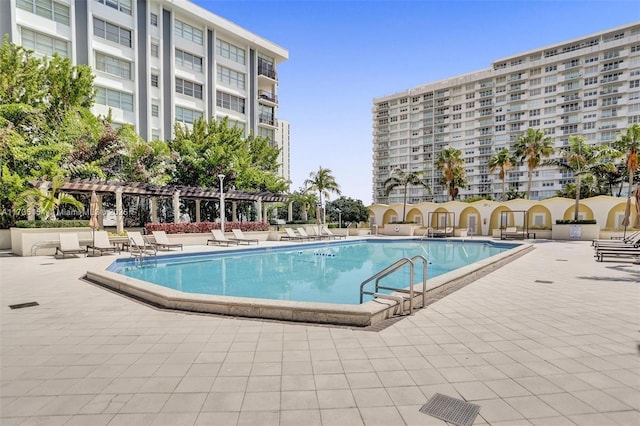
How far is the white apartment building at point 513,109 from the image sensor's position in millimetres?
58094

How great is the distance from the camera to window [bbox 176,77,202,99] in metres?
32.0

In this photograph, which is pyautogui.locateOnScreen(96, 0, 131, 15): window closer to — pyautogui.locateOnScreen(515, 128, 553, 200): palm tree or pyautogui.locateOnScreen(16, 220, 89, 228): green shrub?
pyautogui.locateOnScreen(16, 220, 89, 228): green shrub

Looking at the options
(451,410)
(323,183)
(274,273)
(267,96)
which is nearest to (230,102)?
(267,96)

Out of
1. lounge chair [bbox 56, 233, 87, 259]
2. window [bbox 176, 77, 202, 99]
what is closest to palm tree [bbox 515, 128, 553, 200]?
window [bbox 176, 77, 202, 99]

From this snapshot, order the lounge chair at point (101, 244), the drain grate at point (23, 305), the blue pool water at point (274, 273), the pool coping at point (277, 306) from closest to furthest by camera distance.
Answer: the pool coping at point (277, 306) < the drain grate at point (23, 305) < the blue pool water at point (274, 273) < the lounge chair at point (101, 244)

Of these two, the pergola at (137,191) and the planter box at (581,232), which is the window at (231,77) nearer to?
the pergola at (137,191)

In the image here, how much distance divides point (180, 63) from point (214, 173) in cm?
1330

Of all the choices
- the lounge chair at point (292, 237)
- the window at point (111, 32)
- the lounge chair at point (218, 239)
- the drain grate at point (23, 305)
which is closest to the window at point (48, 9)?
the window at point (111, 32)

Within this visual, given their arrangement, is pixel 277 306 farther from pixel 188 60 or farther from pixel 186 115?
pixel 188 60

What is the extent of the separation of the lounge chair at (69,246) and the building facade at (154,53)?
628 inches

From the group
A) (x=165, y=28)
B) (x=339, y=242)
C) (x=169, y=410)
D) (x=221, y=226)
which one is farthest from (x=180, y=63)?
(x=169, y=410)

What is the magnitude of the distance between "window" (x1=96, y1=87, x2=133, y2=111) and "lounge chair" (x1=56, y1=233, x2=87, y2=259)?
16574 mm

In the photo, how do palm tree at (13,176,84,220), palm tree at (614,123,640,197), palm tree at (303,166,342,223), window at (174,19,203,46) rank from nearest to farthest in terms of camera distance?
1. palm tree at (13,176,84,220)
2. palm tree at (614,123,640,197)
3. window at (174,19,203,46)
4. palm tree at (303,166,342,223)

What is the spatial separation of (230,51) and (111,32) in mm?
12409
